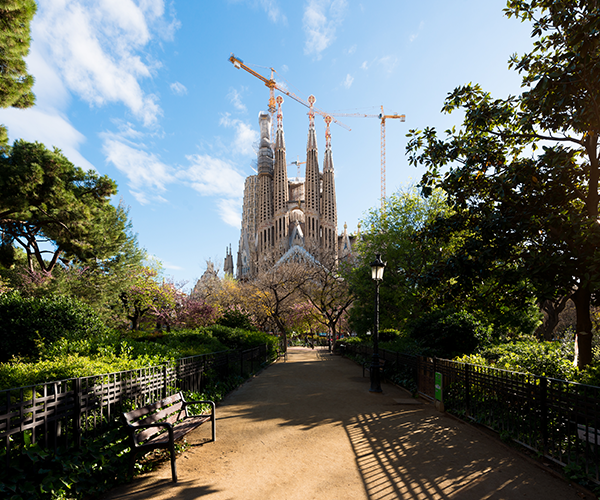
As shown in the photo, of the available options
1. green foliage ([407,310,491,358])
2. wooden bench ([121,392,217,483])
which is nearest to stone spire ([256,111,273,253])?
green foliage ([407,310,491,358])

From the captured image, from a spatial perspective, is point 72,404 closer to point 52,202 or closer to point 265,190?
point 52,202

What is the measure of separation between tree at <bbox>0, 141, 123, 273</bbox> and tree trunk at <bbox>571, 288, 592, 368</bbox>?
21.4 metres

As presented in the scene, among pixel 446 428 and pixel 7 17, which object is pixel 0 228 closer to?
pixel 7 17

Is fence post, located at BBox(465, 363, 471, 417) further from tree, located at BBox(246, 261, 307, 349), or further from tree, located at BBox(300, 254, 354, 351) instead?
tree, located at BBox(300, 254, 354, 351)

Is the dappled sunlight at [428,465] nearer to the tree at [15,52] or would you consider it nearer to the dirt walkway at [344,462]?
the dirt walkway at [344,462]

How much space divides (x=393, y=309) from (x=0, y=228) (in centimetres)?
2471

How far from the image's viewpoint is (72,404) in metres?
4.20

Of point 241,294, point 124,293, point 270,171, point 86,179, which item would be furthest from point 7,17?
point 270,171

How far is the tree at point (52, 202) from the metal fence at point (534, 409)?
1938 centimetres

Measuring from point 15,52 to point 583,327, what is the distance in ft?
59.0

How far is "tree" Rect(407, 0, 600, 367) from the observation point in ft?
21.2

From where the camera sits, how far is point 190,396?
24.9ft

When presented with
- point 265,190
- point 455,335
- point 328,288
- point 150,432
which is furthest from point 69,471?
point 265,190

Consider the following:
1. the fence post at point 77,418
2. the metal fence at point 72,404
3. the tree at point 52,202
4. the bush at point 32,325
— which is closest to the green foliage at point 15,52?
the tree at point 52,202
